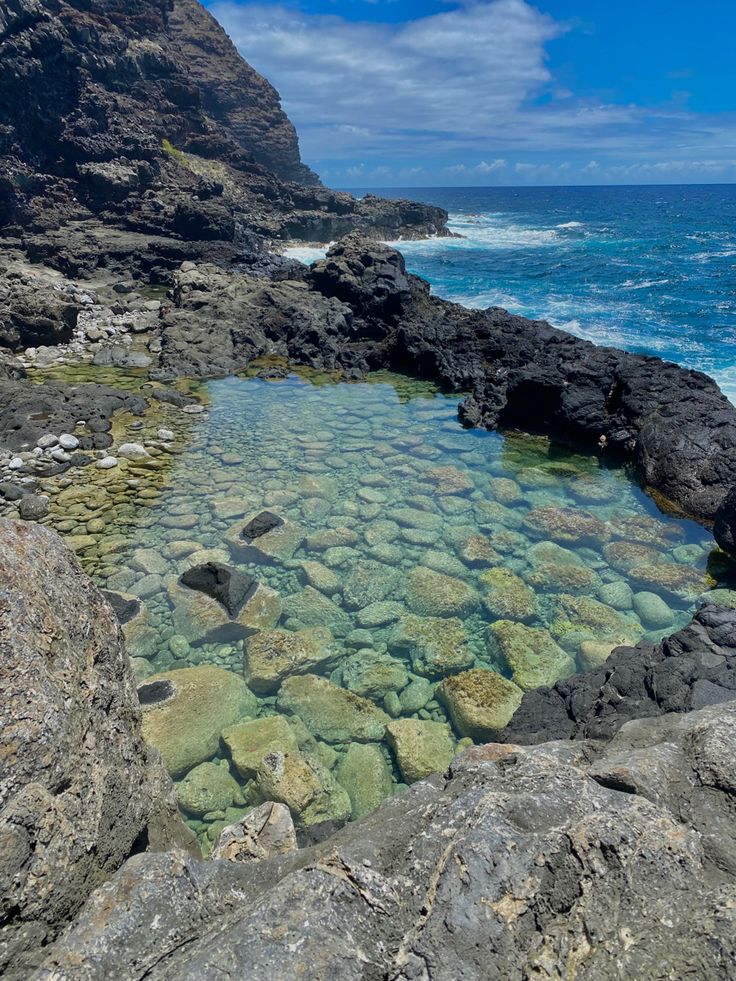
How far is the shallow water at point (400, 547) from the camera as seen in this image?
25.2 ft

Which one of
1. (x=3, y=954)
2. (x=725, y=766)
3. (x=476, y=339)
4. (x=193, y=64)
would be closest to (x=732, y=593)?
(x=725, y=766)

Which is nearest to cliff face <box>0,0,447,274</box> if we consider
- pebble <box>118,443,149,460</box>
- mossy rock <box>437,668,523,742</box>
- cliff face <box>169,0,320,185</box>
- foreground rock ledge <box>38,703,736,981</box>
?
pebble <box>118,443,149,460</box>

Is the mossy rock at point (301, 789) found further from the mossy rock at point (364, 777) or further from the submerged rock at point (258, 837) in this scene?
the submerged rock at point (258, 837)

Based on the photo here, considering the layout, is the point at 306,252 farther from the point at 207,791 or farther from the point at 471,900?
the point at 471,900

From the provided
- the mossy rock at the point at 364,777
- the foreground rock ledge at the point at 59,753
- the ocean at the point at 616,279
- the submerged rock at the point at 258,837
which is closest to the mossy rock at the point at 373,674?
the mossy rock at the point at 364,777

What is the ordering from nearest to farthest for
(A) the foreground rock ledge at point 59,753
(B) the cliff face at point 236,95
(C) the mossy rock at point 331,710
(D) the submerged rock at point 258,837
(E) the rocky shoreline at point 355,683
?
(E) the rocky shoreline at point 355,683, (A) the foreground rock ledge at point 59,753, (D) the submerged rock at point 258,837, (C) the mossy rock at point 331,710, (B) the cliff face at point 236,95

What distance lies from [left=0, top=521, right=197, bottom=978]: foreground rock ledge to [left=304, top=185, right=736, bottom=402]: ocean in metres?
20.0

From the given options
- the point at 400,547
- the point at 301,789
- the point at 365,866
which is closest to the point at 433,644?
the point at 400,547

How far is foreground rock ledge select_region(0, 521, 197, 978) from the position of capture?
2.59 m

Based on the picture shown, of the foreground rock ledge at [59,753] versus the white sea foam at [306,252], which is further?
the white sea foam at [306,252]

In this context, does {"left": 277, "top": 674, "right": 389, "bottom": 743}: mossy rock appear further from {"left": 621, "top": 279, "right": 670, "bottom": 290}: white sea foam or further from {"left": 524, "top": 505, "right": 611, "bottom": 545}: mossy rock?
{"left": 621, "top": 279, "right": 670, "bottom": 290}: white sea foam

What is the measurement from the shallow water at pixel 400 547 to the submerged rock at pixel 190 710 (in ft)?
1.32

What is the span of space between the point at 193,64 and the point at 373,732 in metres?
120

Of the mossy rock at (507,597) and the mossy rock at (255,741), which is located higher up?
the mossy rock at (507,597)
